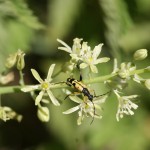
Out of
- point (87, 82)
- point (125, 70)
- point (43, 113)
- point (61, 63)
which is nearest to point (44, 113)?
point (43, 113)

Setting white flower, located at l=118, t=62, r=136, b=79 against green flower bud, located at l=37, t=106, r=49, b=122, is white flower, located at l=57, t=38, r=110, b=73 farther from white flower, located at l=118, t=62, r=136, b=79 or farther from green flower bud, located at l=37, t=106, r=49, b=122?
green flower bud, located at l=37, t=106, r=49, b=122

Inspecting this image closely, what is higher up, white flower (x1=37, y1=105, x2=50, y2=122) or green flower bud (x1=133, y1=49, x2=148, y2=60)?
green flower bud (x1=133, y1=49, x2=148, y2=60)

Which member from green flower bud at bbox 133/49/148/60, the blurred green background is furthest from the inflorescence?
the blurred green background

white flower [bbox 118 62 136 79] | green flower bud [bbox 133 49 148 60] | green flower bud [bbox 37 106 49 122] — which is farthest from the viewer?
green flower bud [bbox 37 106 49 122]

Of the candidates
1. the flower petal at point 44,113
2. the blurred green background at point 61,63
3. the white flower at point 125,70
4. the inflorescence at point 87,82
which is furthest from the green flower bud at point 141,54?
the blurred green background at point 61,63

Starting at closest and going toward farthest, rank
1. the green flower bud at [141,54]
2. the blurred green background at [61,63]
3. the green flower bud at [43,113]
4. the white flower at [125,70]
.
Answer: the white flower at [125,70], the green flower bud at [141,54], the green flower bud at [43,113], the blurred green background at [61,63]

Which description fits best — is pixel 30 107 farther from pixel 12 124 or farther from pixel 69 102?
pixel 69 102

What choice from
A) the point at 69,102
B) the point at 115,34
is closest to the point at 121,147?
the point at 69,102

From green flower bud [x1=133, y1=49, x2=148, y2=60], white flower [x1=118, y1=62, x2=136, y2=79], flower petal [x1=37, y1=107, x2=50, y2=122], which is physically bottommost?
flower petal [x1=37, y1=107, x2=50, y2=122]

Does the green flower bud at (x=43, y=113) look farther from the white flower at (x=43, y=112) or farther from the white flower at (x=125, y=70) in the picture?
the white flower at (x=125, y=70)
